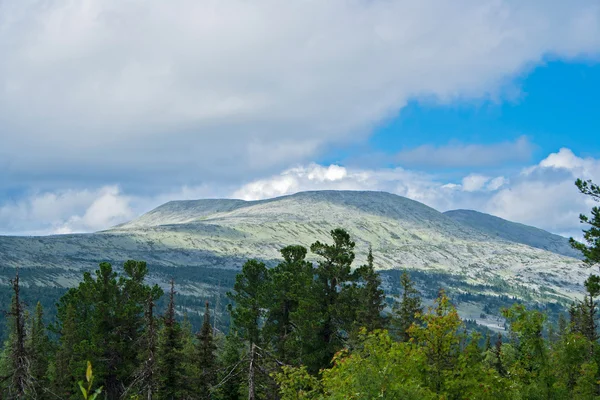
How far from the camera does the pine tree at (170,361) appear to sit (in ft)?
148

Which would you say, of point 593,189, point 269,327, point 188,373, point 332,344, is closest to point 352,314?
point 332,344

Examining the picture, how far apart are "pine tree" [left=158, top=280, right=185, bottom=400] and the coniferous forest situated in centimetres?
10

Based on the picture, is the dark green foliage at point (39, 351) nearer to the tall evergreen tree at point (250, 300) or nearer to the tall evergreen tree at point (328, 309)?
the tall evergreen tree at point (250, 300)

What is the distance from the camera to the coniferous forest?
21484 millimetres

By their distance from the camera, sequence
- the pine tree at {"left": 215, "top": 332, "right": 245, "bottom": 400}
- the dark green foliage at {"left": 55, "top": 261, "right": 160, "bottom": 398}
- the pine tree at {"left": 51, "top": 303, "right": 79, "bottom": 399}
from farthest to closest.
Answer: the pine tree at {"left": 51, "top": 303, "right": 79, "bottom": 399} < the dark green foliage at {"left": 55, "top": 261, "right": 160, "bottom": 398} < the pine tree at {"left": 215, "top": 332, "right": 245, "bottom": 400}

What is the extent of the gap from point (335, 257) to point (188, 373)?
670 inches

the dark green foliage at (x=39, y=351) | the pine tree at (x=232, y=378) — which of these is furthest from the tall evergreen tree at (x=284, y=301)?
the dark green foliage at (x=39, y=351)

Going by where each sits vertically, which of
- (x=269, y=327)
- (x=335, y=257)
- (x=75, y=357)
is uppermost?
(x=335, y=257)

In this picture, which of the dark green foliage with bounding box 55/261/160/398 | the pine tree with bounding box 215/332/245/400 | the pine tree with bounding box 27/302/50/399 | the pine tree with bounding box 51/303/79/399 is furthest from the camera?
the pine tree with bounding box 27/302/50/399

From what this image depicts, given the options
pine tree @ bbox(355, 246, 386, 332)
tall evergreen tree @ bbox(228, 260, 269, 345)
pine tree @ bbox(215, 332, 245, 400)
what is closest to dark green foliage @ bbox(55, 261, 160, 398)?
pine tree @ bbox(215, 332, 245, 400)

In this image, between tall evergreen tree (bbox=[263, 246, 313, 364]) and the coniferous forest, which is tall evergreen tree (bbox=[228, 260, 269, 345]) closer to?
the coniferous forest

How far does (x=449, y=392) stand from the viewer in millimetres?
21047

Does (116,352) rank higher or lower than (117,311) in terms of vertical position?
lower

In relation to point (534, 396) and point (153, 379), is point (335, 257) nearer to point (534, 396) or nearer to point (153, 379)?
point (153, 379)
